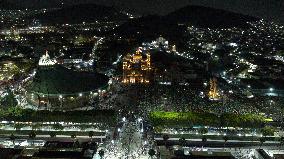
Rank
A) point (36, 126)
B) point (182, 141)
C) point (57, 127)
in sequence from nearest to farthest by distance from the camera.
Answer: point (182, 141)
point (57, 127)
point (36, 126)

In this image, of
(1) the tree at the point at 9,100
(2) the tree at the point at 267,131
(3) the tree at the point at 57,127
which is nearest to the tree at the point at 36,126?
(3) the tree at the point at 57,127

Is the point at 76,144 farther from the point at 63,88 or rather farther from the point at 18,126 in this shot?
the point at 63,88

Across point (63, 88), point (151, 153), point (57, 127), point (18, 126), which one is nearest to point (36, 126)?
point (18, 126)

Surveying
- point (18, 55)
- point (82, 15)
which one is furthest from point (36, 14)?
point (18, 55)

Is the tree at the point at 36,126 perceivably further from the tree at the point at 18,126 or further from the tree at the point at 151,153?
the tree at the point at 151,153

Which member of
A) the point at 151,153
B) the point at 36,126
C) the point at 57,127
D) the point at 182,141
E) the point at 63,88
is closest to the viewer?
the point at 151,153

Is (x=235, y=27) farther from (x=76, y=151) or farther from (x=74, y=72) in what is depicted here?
(x=76, y=151)

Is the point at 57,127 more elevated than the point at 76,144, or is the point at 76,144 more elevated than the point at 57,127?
the point at 76,144

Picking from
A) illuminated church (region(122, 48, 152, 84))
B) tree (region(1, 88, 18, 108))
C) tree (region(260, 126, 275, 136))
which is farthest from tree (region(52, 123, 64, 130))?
illuminated church (region(122, 48, 152, 84))
